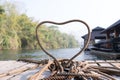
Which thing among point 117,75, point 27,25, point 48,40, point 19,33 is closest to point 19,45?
point 19,33

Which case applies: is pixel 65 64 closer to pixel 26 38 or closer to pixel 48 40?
pixel 26 38

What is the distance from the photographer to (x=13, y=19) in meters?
46.1

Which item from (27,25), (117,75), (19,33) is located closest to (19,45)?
(19,33)

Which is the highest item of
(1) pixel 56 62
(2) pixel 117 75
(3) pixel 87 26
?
(3) pixel 87 26

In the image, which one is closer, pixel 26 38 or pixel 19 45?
pixel 19 45

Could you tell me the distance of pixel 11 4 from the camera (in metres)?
47.5

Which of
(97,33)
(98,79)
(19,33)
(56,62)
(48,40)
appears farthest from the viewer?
(48,40)

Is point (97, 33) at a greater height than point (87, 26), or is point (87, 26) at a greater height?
point (97, 33)

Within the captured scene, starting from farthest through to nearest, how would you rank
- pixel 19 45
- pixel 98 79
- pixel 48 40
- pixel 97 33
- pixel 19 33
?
pixel 48 40, pixel 19 33, pixel 19 45, pixel 97 33, pixel 98 79

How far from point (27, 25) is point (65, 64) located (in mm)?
49613

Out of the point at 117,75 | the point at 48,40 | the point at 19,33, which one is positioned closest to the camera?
the point at 117,75

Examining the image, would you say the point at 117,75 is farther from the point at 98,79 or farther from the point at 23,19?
the point at 23,19

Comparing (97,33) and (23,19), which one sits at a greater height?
(23,19)

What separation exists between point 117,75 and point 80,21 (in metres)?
0.74
